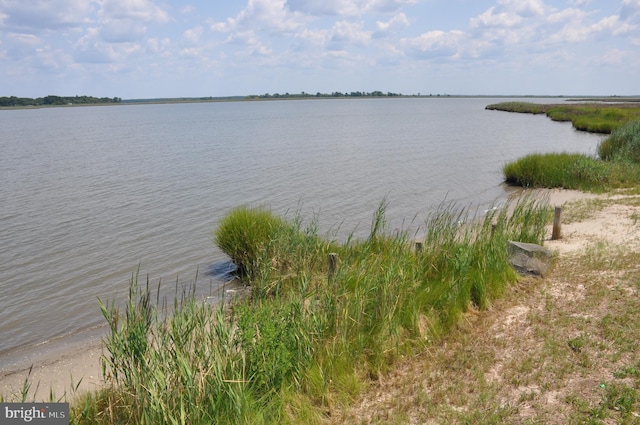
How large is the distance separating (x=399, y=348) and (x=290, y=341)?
1579 mm

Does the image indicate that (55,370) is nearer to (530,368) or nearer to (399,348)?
(399,348)

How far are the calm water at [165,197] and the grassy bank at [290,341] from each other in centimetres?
481

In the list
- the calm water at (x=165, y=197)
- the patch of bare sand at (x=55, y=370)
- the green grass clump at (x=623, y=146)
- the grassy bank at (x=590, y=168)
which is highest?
the green grass clump at (x=623, y=146)

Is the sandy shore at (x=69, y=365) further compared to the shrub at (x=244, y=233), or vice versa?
the shrub at (x=244, y=233)

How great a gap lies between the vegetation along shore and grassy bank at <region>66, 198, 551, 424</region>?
2 centimetres

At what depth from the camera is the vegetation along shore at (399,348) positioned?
16.5 feet

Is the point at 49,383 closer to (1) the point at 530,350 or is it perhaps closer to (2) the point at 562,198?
(1) the point at 530,350

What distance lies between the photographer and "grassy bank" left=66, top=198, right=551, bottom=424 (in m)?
4.94

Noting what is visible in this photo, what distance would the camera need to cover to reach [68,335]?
916 centimetres

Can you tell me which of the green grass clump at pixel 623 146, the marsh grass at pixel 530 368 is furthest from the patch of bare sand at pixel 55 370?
the green grass clump at pixel 623 146

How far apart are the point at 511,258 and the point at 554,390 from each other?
13.2 feet

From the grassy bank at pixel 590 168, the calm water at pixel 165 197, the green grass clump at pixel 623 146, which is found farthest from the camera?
the green grass clump at pixel 623 146

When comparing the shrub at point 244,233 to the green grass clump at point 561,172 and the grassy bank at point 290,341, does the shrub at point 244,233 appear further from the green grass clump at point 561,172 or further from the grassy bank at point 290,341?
the green grass clump at point 561,172

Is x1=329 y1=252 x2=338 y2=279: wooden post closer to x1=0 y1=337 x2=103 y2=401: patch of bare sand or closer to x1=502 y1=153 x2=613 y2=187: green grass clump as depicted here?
x1=0 y1=337 x2=103 y2=401: patch of bare sand
